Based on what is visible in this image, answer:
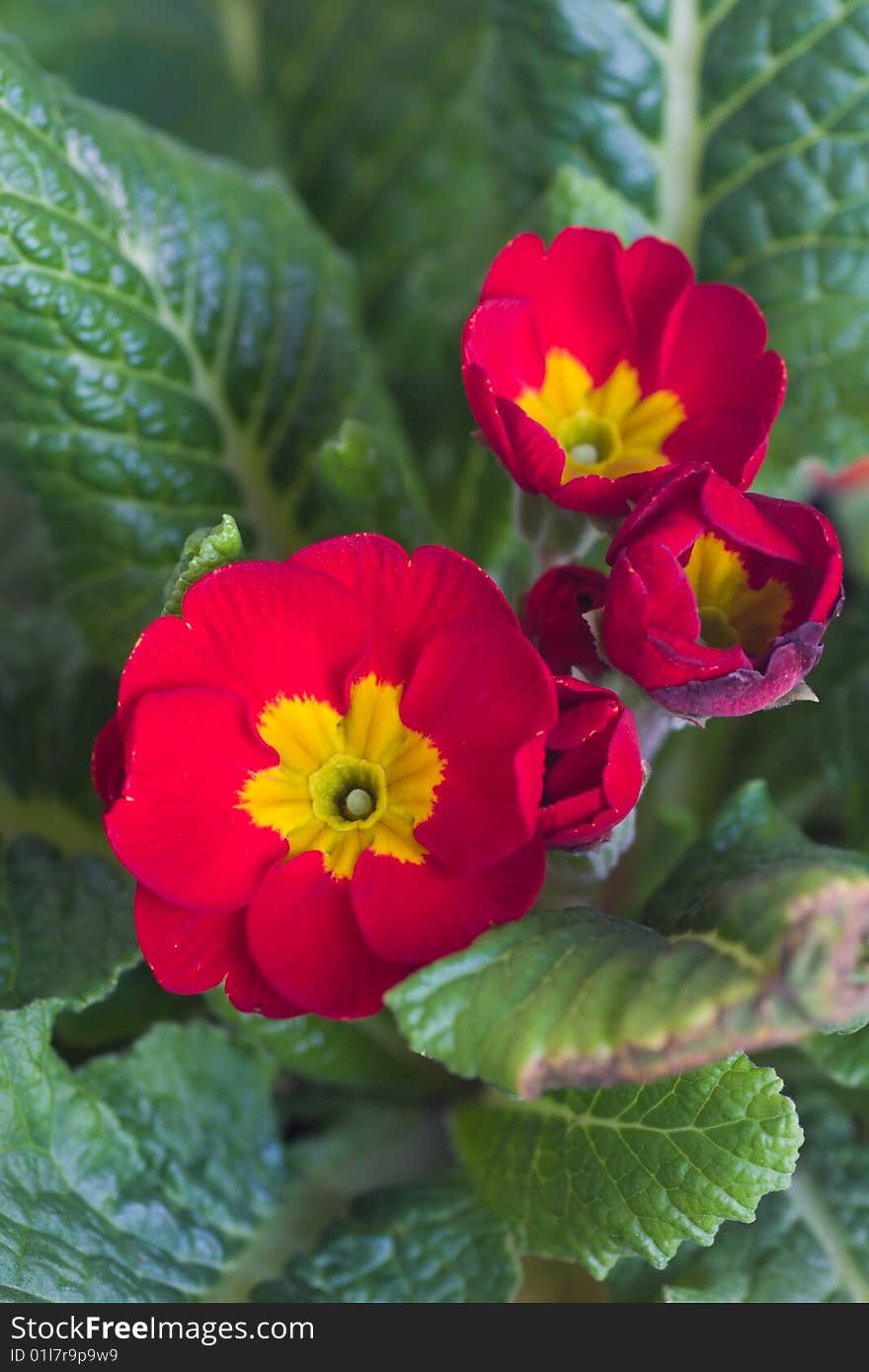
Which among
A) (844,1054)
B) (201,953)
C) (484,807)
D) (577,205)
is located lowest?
(844,1054)

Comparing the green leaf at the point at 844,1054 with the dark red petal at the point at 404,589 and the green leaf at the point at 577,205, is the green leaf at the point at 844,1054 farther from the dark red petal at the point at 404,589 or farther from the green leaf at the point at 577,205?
the green leaf at the point at 577,205

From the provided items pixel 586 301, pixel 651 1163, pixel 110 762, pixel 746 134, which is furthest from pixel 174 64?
pixel 651 1163

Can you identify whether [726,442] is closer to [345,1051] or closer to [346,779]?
[346,779]

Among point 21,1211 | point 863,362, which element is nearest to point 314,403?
point 863,362

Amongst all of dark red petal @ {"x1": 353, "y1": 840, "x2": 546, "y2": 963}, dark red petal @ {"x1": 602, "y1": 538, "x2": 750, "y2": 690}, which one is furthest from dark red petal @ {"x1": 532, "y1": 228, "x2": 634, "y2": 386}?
dark red petal @ {"x1": 353, "y1": 840, "x2": 546, "y2": 963}

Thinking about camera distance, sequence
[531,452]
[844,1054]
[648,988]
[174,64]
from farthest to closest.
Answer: [174,64], [844,1054], [531,452], [648,988]
